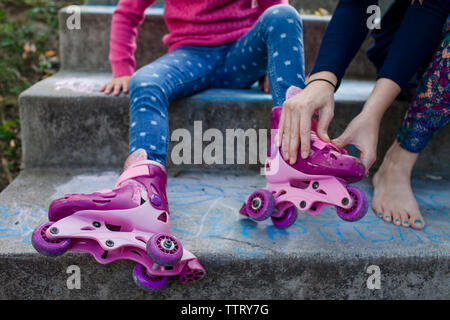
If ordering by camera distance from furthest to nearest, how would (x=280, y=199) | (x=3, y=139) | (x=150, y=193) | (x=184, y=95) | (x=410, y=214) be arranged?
(x=3, y=139), (x=184, y=95), (x=410, y=214), (x=280, y=199), (x=150, y=193)

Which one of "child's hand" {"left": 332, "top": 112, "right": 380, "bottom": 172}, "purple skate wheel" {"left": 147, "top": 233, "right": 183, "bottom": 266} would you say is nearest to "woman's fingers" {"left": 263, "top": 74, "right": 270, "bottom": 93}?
"child's hand" {"left": 332, "top": 112, "right": 380, "bottom": 172}

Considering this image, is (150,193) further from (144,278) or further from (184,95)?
(184,95)

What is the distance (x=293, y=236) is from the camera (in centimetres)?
111

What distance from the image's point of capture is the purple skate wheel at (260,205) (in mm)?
1096

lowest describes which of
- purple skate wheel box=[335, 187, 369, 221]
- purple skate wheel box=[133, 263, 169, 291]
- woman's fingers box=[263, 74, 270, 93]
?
purple skate wheel box=[133, 263, 169, 291]

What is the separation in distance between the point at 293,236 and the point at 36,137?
1.01m

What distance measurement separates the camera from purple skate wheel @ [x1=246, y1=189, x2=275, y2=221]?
1096mm

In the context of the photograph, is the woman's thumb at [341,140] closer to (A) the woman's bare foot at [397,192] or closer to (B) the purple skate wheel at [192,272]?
(A) the woman's bare foot at [397,192]

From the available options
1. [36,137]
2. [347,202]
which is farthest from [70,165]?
[347,202]

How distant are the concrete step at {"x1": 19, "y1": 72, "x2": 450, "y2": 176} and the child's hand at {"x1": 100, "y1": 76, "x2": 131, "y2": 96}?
32mm

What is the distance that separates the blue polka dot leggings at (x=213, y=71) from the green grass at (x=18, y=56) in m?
0.92
